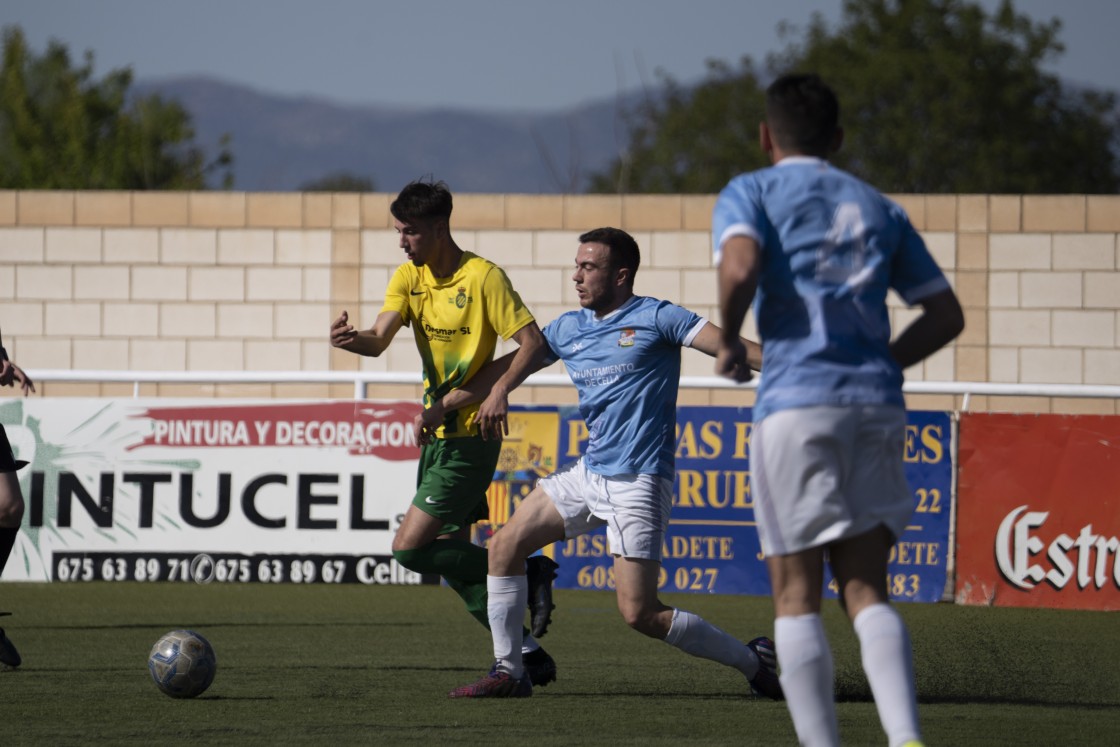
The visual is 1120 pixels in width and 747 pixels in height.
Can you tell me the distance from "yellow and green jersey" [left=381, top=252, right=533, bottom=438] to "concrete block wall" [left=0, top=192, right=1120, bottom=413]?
9467 millimetres

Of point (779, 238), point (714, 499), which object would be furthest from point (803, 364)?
point (714, 499)

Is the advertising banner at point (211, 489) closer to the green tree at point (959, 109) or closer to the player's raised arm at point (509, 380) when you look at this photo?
the player's raised arm at point (509, 380)

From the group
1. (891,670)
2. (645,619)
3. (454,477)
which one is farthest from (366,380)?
(891,670)

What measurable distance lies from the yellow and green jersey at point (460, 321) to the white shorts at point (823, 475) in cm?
280

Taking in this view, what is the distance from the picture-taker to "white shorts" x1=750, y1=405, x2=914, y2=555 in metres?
4.16

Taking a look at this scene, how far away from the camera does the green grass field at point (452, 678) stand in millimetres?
5762

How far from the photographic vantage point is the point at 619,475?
6.33 m

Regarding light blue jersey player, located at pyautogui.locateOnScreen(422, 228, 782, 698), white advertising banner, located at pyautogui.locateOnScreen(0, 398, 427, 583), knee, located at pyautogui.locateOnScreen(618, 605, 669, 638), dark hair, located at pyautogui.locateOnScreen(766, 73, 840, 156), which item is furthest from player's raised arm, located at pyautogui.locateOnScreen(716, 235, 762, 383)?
white advertising banner, located at pyautogui.locateOnScreen(0, 398, 427, 583)

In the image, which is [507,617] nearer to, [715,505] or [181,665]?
[181,665]

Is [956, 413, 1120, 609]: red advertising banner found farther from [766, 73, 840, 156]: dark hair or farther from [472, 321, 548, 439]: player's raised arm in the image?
[766, 73, 840, 156]: dark hair

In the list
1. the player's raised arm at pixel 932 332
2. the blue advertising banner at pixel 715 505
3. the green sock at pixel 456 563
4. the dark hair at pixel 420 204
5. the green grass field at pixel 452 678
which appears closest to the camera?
the player's raised arm at pixel 932 332

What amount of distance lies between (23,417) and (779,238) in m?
8.73

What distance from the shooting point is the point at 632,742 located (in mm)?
5551

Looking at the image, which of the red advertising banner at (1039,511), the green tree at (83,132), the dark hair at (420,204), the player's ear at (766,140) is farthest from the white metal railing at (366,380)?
the green tree at (83,132)
